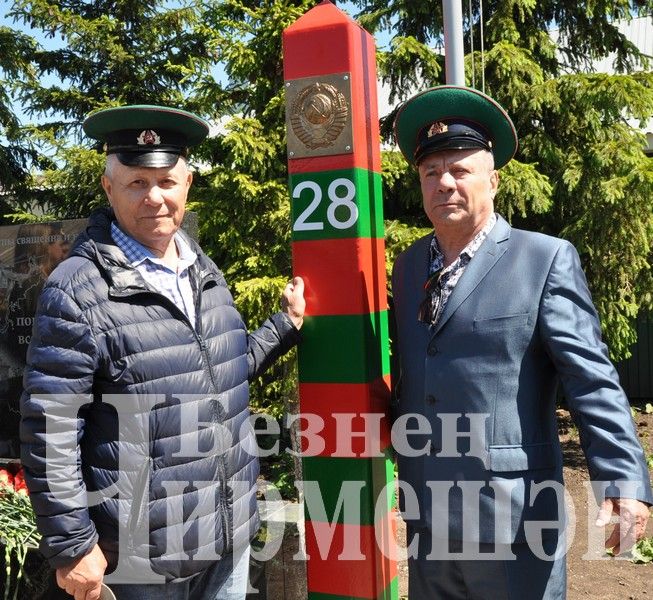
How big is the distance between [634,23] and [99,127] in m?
10.3

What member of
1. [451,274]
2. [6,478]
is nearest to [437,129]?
[451,274]

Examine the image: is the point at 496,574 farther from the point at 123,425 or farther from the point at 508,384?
the point at 123,425

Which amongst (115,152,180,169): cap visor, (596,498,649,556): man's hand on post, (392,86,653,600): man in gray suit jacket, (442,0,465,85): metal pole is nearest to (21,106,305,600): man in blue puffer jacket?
(115,152,180,169): cap visor

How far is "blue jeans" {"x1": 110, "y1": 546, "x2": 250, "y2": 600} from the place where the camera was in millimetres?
2064

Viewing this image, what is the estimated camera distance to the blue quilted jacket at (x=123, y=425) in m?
1.92

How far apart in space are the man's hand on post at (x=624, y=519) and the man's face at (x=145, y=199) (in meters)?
1.56

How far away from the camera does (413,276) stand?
2.34 meters

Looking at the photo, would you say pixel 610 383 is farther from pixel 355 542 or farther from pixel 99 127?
pixel 99 127

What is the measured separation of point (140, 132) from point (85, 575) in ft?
4.42

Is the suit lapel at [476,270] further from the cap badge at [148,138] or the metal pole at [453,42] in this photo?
the metal pole at [453,42]

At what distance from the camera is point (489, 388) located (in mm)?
2055

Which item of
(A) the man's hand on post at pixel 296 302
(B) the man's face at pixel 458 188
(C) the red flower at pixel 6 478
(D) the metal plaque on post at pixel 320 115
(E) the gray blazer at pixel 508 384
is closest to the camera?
(E) the gray blazer at pixel 508 384

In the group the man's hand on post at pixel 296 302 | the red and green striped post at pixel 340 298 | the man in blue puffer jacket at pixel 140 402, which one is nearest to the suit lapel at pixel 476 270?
the red and green striped post at pixel 340 298

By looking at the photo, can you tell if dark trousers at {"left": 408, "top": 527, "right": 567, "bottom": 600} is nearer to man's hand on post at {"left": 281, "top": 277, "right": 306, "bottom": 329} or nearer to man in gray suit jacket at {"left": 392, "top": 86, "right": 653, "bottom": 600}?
man in gray suit jacket at {"left": 392, "top": 86, "right": 653, "bottom": 600}
